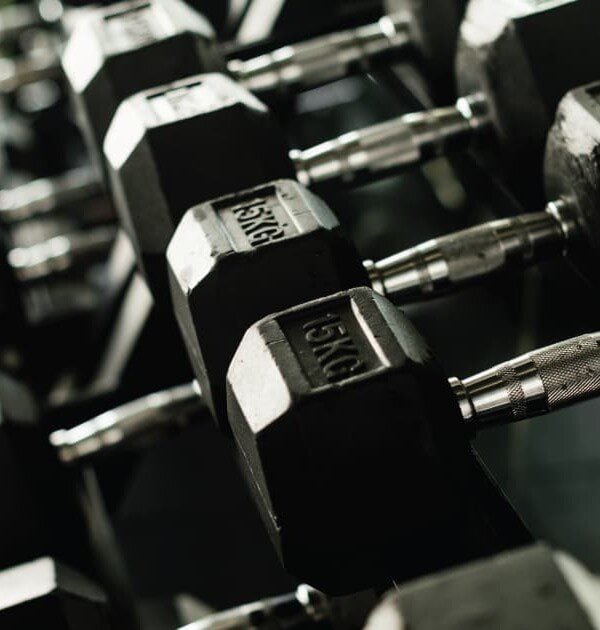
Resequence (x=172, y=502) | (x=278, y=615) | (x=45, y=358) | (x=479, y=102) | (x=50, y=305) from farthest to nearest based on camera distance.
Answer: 1. (x=50, y=305)
2. (x=45, y=358)
3. (x=172, y=502)
4. (x=479, y=102)
5. (x=278, y=615)

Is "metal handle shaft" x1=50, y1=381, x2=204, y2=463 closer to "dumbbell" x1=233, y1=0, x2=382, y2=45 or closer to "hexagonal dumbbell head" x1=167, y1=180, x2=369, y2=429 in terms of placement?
"hexagonal dumbbell head" x1=167, y1=180, x2=369, y2=429

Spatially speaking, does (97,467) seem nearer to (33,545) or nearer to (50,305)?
(33,545)

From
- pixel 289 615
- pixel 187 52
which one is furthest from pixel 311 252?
pixel 187 52

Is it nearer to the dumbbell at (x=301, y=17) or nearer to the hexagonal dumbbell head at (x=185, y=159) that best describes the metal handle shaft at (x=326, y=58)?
the dumbbell at (x=301, y=17)

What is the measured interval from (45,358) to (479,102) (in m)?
0.72

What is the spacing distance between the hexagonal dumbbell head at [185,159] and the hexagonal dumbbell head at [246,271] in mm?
78

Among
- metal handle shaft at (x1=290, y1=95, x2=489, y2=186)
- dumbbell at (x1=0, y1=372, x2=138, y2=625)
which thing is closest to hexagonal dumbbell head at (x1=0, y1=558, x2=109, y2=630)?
dumbbell at (x1=0, y1=372, x2=138, y2=625)

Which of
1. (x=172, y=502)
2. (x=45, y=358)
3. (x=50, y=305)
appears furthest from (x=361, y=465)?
(x=50, y=305)

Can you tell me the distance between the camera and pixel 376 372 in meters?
0.49

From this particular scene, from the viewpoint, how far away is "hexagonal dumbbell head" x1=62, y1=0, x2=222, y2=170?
850 mm

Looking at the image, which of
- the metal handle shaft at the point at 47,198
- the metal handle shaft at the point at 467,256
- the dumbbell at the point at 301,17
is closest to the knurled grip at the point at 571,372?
the metal handle shaft at the point at 467,256

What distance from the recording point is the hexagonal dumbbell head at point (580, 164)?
1.94 ft

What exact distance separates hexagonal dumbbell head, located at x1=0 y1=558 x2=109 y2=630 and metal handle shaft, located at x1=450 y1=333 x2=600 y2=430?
0.27 meters

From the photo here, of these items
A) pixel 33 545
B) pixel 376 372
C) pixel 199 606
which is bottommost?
pixel 199 606
